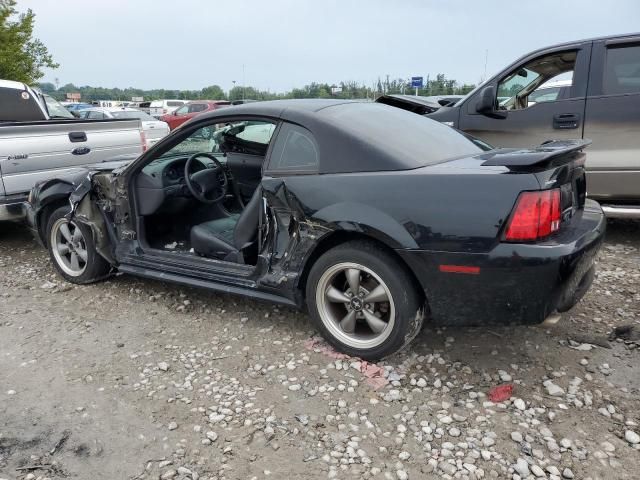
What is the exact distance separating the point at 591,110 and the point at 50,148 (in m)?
5.32

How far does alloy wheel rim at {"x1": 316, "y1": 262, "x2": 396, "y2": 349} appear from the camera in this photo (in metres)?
2.99

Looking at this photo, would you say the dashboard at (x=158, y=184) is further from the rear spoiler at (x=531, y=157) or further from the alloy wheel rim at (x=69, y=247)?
the rear spoiler at (x=531, y=157)

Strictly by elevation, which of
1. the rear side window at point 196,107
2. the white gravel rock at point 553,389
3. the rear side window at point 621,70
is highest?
the rear side window at point 621,70

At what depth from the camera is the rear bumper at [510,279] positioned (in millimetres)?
2549

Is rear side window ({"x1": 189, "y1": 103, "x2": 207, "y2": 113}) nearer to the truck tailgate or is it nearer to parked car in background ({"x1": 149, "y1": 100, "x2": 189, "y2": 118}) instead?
parked car in background ({"x1": 149, "y1": 100, "x2": 189, "y2": 118})

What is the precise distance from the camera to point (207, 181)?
4.35 metres

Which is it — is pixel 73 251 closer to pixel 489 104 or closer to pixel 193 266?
pixel 193 266

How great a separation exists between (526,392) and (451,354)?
0.51 meters

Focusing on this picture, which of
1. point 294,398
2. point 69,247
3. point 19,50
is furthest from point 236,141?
point 19,50

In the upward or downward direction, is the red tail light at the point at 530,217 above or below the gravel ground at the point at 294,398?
above

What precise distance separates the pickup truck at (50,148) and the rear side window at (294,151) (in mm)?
2048

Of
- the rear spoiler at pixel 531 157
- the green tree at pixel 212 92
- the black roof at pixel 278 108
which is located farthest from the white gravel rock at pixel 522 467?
the green tree at pixel 212 92

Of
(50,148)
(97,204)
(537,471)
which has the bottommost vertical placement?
(537,471)

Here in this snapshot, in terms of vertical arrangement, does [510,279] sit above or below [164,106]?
below
